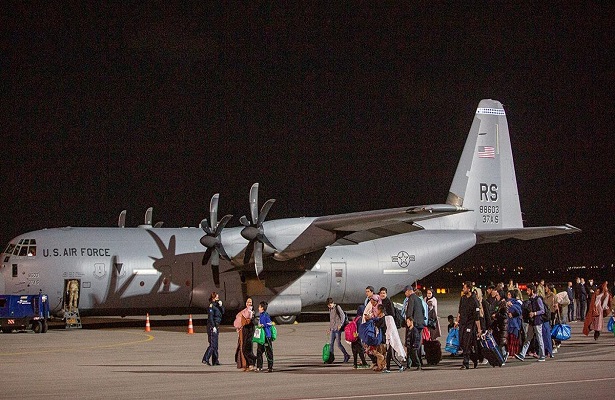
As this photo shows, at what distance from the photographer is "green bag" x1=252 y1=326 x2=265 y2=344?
15.2m

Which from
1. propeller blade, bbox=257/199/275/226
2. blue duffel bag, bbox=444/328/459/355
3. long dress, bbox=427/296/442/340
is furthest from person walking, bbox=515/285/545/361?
propeller blade, bbox=257/199/275/226

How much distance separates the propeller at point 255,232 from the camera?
26.8 meters

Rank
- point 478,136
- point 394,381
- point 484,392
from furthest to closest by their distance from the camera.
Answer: point 478,136
point 394,381
point 484,392

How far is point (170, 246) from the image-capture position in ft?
92.5

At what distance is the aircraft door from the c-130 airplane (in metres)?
0.04

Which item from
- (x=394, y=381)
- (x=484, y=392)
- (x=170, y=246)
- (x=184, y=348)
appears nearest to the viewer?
(x=484, y=392)

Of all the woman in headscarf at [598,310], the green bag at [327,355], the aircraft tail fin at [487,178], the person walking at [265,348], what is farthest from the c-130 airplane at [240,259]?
the person walking at [265,348]

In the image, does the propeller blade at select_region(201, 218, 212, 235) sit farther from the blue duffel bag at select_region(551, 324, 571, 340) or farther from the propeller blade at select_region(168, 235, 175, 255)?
the blue duffel bag at select_region(551, 324, 571, 340)

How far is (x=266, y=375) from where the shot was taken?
14.4m

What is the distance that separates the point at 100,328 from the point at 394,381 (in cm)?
1729

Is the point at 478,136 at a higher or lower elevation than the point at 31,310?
higher

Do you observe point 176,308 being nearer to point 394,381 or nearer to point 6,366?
point 6,366

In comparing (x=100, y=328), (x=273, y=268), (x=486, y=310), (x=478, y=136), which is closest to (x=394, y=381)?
(x=486, y=310)

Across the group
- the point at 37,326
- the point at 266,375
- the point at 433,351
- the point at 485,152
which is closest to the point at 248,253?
the point at 37,326
